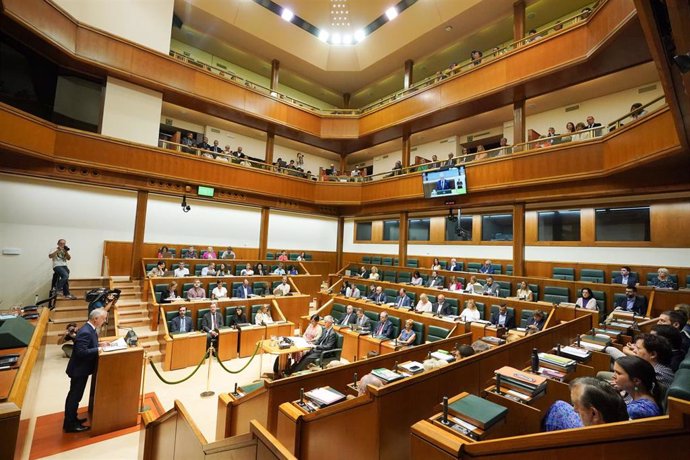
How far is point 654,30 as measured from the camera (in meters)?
2.62

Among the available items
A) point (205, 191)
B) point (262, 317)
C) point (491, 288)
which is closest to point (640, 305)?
point (491, 288)

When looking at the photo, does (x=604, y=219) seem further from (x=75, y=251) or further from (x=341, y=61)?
(x=75, y=251)

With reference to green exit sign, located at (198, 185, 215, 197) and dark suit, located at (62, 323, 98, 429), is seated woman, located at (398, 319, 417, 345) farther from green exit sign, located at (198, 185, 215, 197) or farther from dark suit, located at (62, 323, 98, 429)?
green exit sign, located at (198, 185, 215, 197)

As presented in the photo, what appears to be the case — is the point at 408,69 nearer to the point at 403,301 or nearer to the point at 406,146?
the point at 406,146

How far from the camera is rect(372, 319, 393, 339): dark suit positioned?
574 centimetres

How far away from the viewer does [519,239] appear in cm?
834

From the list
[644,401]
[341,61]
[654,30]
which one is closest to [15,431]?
[644,401]

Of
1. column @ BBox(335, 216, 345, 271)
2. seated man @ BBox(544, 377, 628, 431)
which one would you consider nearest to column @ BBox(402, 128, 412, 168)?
column @ BBox(335, 216, 345, 271)

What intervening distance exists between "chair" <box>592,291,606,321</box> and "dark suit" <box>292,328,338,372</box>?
16.4 ft

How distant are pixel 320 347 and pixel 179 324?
2.71m

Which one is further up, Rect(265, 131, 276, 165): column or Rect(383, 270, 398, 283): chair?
Rect(265, 131, 276, 165): column

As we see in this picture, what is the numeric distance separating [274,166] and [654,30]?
383 inches

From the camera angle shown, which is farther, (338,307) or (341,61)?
(341,61)

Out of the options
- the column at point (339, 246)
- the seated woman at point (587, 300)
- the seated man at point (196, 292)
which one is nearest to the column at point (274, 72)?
the column at point (339, 246)
